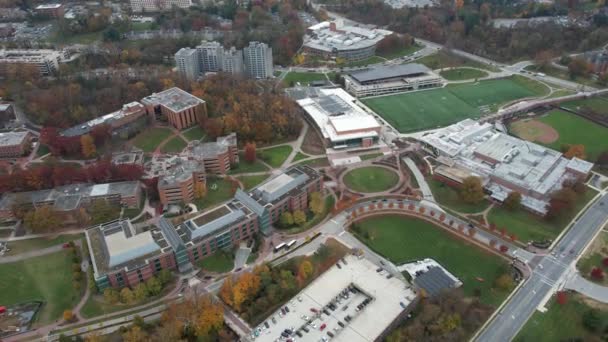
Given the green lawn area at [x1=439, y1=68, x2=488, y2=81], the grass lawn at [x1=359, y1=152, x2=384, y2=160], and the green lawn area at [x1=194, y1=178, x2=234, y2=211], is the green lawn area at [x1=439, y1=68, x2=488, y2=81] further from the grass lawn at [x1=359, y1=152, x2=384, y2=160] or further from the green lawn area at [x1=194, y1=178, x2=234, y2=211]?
the green lawn area at [x1=194, y1=178, x2=234, y2=211]

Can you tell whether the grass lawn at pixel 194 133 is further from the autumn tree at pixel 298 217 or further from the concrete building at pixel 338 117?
the autumn tree at pixel 298 217

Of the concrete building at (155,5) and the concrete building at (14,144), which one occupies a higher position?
the concrete building at (155,5)

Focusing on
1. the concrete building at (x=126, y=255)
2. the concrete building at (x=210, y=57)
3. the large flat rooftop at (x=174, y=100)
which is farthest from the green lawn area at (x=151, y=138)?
the concrete building at (x=210, y=57)

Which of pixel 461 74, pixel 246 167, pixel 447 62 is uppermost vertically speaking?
pixel 447 62

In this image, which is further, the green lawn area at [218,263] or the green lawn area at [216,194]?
the green lawn area at [216,194]

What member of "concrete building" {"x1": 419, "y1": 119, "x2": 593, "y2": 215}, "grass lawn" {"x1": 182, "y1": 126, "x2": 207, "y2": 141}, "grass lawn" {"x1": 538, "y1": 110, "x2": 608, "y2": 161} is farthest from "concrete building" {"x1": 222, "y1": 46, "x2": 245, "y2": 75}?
"grass lawn" {"x1": 538, "y1": 110, "x2": 608, "y2": 161}

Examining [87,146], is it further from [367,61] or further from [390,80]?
[367,61]

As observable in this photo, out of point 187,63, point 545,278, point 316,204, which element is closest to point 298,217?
point 316,204
